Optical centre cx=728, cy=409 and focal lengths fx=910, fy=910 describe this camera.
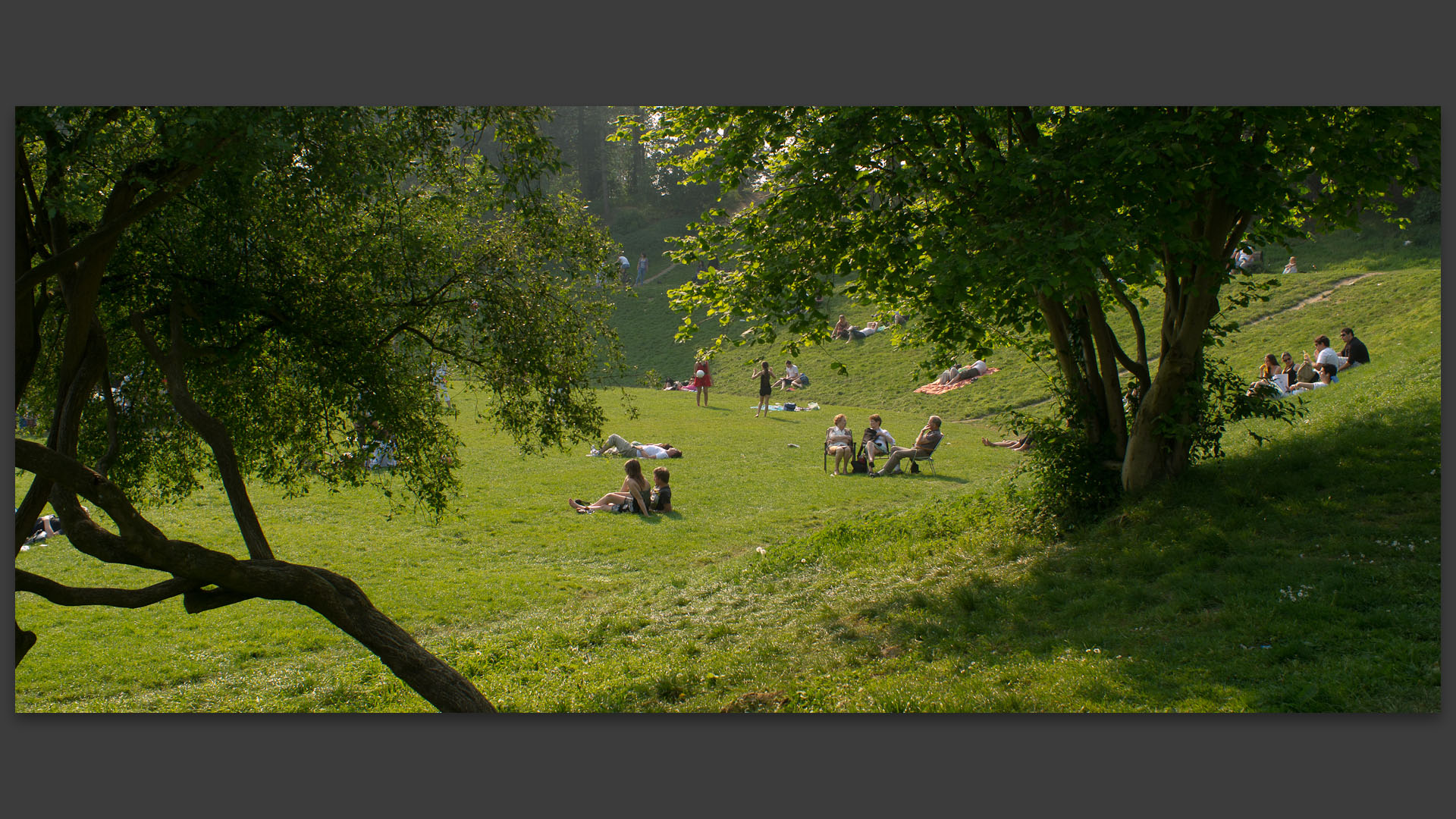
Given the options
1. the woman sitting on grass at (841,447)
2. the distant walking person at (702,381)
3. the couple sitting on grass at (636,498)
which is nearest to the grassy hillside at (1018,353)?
the distant walking person at (702,381)

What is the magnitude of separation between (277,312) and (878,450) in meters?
12.5

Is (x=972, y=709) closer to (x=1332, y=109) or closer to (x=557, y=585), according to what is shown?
(x=1332, y=109)

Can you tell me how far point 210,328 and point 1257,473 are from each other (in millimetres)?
10491

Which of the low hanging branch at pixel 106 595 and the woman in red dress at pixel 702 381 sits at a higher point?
the woman in red dress at pixel 702 381

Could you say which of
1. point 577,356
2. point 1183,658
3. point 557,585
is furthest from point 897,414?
point 1183,658

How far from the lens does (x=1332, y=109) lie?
299 inches

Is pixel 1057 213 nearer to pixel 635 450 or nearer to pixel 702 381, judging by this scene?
pixel 635 450

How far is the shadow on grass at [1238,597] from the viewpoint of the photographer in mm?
6250

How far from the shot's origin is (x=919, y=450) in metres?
18.5

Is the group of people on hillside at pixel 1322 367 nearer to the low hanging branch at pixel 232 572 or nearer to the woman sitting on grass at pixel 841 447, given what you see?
the woman sitting on grass at pixel 841 447

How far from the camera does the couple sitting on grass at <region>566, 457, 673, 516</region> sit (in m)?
15.3

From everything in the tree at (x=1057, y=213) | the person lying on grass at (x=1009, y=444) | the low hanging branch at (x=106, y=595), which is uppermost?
the tree at (x=1057, y=213)

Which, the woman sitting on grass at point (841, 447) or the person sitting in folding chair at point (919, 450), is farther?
the woman sitting on grass at point (841, 447)

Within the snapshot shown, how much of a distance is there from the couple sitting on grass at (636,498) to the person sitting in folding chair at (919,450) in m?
4.73
